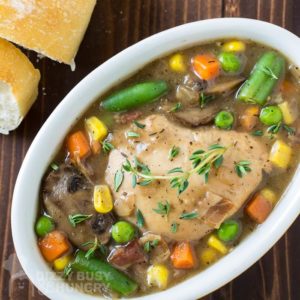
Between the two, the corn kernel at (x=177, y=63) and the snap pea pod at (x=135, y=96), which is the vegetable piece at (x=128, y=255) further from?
the corn kernel at (x=177, y=63)

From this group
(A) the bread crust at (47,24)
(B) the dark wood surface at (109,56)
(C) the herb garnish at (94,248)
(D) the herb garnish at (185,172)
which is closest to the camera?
(D) the herb garnish at (185,172)

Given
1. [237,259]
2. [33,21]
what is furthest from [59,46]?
[237,259]

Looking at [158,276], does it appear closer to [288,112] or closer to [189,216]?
[189,216]

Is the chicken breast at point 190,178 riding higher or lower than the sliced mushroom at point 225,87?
lower

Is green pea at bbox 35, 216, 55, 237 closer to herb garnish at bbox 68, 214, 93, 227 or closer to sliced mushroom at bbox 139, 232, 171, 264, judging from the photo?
herb garnish at bbox 68, 214, 93, 227

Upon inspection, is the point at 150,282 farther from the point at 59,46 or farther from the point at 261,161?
the point at 59,46

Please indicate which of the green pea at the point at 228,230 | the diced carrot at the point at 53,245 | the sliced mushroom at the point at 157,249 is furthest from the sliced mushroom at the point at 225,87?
the diced carrot at the point at 53,245
